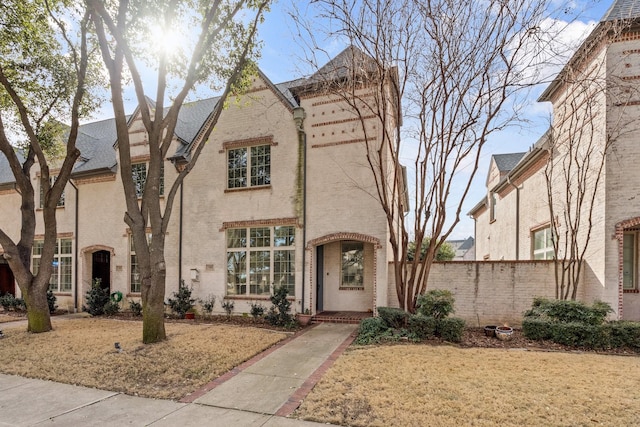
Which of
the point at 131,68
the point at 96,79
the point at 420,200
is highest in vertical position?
the point at 96,79

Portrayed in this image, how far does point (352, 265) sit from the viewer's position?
39.3ft

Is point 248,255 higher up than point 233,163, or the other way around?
point 233,163

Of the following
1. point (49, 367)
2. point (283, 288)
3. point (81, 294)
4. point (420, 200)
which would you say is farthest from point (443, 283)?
point (81, 294)

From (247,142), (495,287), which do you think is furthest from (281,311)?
(495,287)

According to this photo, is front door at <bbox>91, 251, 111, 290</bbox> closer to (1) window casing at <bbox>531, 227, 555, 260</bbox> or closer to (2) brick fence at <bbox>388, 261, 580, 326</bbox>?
(2) brick fence at <bbox>388, 261, 580, 326</bbox>

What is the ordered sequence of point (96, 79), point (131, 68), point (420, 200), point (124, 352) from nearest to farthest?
point (124, 352) < point (131, 68) < point (420, 200) < point (96, 79)

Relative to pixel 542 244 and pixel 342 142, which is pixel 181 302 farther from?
pixel 542 244

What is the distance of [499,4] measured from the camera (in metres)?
8.38

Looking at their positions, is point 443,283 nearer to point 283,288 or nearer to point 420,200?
point 420,200

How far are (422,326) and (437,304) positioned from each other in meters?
0.68

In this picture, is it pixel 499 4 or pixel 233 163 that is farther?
pixel 233 163

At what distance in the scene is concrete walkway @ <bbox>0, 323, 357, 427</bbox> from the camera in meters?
4.66

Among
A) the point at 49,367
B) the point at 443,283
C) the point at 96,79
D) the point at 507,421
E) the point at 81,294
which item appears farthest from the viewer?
the point at 81,294

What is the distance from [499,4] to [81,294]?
18.5 metres
